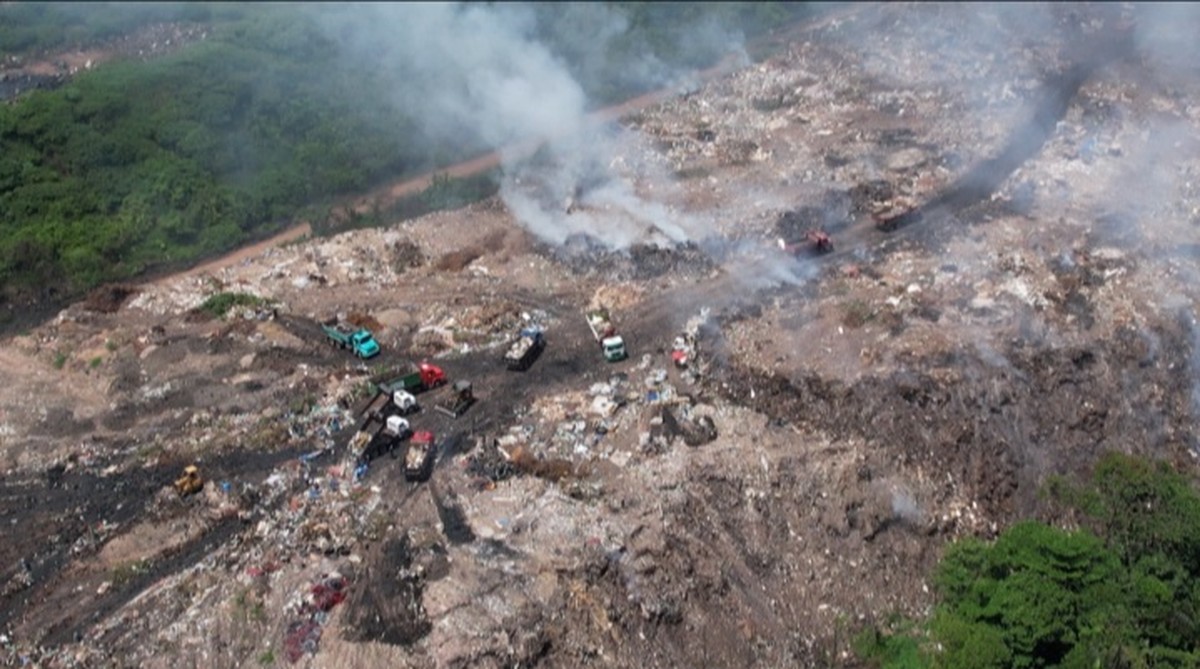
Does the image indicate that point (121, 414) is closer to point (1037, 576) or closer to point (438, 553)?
point (438, 553)

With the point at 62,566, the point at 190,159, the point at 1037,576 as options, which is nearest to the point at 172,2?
the point at 190,159

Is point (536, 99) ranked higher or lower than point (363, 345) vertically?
higher

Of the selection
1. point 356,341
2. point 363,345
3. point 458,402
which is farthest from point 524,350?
point 356,341

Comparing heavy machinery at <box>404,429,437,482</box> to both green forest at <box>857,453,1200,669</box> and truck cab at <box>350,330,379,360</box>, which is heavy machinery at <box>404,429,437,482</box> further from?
green forest at <box>857,453,1200,669</box>

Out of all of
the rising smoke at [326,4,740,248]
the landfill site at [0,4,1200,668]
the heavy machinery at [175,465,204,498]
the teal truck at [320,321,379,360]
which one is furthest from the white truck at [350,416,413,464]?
the rising smoke at [326,4,740,248]

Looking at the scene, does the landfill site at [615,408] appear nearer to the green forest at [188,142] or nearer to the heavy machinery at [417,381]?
the heavy machinery at [417,381]

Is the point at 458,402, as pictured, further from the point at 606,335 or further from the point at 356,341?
the point at 606,335
